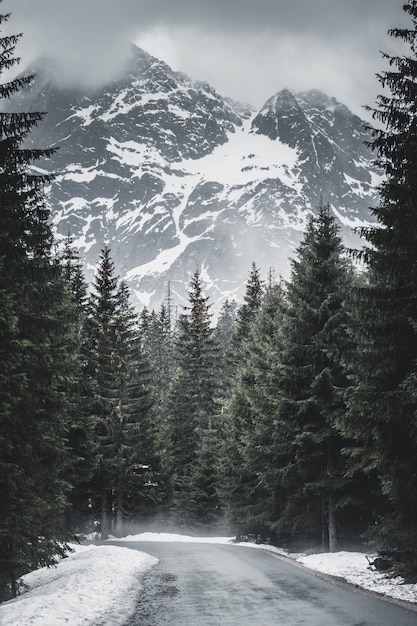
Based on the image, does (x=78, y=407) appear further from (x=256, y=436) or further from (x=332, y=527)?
(x=332, y=527)

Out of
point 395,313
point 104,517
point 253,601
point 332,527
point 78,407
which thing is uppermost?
point 395,313

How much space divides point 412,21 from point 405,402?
8687 mm

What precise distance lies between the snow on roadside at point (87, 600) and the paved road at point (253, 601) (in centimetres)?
38

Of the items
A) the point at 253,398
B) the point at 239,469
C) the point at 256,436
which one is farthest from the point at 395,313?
the point at 239,469

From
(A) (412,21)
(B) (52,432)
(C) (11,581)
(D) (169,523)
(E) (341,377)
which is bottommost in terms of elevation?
(D) (169,523)

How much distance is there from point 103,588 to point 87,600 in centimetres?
148

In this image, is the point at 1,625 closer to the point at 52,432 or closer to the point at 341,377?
the point at 52,432

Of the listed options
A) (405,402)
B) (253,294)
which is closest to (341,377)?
(405,402)

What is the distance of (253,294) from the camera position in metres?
54.5

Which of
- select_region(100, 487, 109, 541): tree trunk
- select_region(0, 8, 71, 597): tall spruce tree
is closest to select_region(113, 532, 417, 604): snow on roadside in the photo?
select_region(0, 8, 71, 597): tall spruce tree

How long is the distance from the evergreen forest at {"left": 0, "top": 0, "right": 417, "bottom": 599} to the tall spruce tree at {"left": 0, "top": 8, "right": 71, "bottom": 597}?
5 centimetres

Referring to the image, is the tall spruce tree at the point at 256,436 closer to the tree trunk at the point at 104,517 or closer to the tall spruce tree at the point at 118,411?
the tall spruce tree at the point at 118,411

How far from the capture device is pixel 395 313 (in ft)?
42.7

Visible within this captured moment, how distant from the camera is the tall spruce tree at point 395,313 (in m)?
13.0
